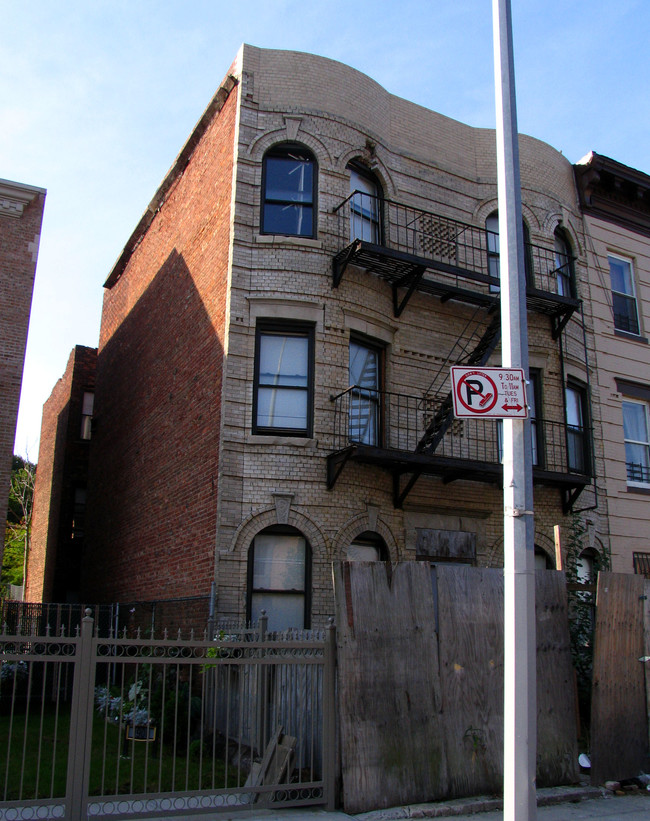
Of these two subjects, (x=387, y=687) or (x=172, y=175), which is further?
(x=172, y=175)

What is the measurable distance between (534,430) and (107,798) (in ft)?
37.5

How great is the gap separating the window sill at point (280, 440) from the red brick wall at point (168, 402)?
25.0 inches

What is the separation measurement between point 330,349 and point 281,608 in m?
4.39

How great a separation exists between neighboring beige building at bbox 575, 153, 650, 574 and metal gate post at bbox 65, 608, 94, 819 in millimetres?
12303

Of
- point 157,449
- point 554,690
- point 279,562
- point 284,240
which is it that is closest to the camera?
point 554,690

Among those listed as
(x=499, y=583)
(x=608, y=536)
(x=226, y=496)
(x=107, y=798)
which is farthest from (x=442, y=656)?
(x=608, y=536)

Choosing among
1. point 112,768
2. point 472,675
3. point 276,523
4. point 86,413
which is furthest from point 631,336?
point 86,413

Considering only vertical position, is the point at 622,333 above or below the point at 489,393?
above

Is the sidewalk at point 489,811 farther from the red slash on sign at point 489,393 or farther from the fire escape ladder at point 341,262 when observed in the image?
the fire escape ladder at point 341,262

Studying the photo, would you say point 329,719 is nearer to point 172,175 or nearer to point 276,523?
point 276,523

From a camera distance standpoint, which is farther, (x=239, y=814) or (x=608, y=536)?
(x=608, y=536)

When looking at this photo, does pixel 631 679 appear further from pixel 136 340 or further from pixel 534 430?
pixel 136 340

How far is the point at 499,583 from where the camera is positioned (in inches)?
333

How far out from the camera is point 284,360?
45.4ft
